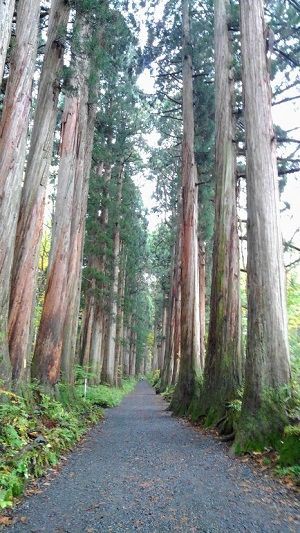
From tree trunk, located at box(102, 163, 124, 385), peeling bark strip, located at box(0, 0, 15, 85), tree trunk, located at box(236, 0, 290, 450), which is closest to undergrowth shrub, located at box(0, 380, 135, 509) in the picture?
tree trunk, located at box(236, 0, 290, 450)

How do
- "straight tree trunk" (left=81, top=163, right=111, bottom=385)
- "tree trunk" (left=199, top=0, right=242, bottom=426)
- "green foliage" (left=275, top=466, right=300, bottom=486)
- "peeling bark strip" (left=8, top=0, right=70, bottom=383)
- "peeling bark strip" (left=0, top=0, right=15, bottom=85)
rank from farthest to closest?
"straight tree trunk" (left=81, top=163, right=111, bottom=385) < "tree trunk" (left=199, top=0, right=242, bottom=426) < "peeling bark strip" (left=8, top=0, right=70, bottom=383) < "green foliage" (left=275, top=466, right=300, bottom=486) < "peeling bark strip" (left=0, top=0, right=15, bottom=85)

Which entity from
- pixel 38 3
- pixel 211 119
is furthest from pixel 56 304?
pixel 211 119

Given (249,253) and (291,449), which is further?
(249,253)

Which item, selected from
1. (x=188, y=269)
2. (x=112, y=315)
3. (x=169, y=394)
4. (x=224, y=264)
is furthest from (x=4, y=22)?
(x=112, y=315)

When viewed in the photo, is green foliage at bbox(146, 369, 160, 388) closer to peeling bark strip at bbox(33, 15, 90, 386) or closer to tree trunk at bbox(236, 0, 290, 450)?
peeling bark strip at bbox(33, 15, 90, 386)

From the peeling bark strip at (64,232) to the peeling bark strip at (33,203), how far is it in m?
0.56

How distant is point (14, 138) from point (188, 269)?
24.8 ft

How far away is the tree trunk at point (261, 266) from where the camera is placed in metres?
5.84

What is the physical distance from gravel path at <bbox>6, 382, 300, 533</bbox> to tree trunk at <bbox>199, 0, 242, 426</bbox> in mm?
2528

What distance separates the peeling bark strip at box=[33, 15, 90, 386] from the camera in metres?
8.64

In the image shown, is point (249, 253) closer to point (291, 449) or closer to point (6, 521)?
point (291, 449)

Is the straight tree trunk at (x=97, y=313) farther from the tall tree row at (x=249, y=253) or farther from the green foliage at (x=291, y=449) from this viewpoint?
the green foliage at (x=291, y=449)

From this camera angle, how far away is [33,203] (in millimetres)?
7414

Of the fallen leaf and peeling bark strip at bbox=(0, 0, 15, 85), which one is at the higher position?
peeling bark strip at bbox=(0, 0, 15, 85)
